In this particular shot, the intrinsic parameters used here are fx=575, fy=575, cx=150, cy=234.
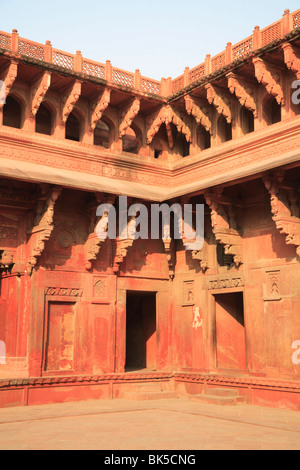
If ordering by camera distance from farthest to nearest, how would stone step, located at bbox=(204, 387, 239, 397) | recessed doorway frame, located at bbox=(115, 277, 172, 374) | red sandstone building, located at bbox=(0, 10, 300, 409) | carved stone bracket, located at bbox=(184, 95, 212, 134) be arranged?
carved stone bracket, located at bbox=(184, 95, 212, 134)
recessed doorway frame, located at bbox=(115, 277, 172, 374)
stone step, located at bbox=(204, 387, 239, 397)
red sandstone building, located at bbox=(0, 10, 300, 409)

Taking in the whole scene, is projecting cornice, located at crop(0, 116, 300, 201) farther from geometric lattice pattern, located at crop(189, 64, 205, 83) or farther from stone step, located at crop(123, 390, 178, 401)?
stone step, located at crop(123, 390, 178, 401)

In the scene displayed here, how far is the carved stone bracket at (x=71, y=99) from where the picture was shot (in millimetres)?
12883

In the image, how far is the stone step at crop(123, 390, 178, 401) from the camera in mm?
12627

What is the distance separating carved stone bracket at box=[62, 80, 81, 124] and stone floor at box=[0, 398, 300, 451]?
251 inches

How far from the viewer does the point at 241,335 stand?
1357 centimetres

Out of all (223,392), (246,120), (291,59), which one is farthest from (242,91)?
(223,392)

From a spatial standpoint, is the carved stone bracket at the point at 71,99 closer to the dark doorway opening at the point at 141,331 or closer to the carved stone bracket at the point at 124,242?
the carved stone bracket at the point at 124,242

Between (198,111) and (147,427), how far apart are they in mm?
7739

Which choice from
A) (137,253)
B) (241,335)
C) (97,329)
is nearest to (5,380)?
(97,329)

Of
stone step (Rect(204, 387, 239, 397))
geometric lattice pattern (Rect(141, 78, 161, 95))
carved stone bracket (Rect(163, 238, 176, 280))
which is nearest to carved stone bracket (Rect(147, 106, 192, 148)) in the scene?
geometric lattice pattern (Rect(141, 78, 161, 95))

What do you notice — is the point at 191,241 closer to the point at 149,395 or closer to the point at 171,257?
the point at 171,257

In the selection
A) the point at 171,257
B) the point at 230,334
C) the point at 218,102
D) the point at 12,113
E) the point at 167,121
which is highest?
the point at 167,121

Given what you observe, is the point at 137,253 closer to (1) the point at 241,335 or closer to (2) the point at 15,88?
(1) the point at 241,335

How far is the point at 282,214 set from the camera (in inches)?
449
